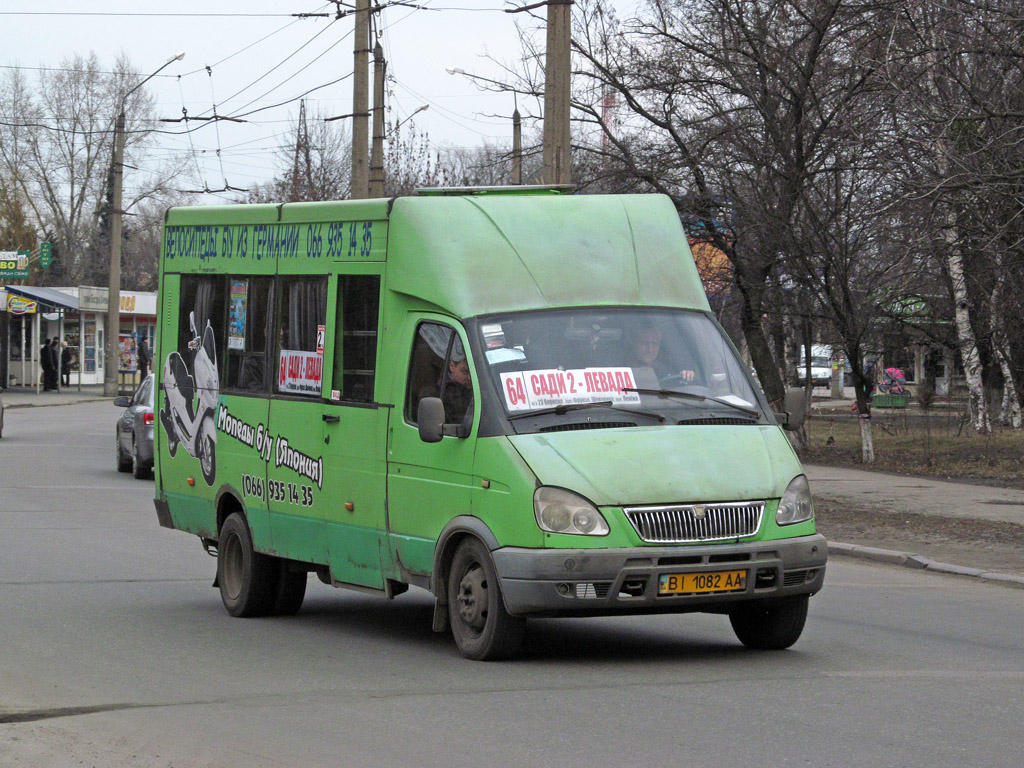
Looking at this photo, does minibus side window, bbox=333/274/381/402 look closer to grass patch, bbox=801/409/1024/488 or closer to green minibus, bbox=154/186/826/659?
green minibus, bbox=154/186/826/659

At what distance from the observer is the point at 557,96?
17.9 m

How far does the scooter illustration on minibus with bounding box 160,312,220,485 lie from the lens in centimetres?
1096

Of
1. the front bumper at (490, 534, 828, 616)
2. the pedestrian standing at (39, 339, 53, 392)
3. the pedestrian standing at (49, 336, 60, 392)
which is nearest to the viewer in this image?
the front bumper at (490, 534, 828, 616)

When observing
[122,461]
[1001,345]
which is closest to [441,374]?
[122,461]

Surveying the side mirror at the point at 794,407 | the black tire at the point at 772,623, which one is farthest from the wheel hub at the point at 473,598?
the side mirror at the point at 794,407

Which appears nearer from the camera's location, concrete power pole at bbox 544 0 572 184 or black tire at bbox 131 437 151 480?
concrete power pole at bbox 544 0 572 184

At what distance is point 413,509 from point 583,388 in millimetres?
1244

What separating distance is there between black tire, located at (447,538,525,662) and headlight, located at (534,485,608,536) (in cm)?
44

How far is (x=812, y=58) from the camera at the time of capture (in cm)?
2275

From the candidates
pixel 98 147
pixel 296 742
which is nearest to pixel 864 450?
pixel 296 742

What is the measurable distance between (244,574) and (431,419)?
2.89 metres

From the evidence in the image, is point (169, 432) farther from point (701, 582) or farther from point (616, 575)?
point (701, 582)

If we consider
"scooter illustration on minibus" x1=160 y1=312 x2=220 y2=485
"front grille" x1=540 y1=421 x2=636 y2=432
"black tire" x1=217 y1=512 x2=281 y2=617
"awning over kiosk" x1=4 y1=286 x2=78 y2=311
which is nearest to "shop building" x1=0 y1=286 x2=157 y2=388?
"awning over kiosk" x1=4 y1=286 x2=78 y2=311

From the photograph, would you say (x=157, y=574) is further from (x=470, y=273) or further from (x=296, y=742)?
(x=296, y=742)
